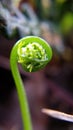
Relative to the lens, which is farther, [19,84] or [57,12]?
[57,12]

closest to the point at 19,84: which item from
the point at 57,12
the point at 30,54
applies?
the point at 30,54

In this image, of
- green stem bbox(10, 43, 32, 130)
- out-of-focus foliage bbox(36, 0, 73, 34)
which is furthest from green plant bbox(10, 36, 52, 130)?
out-of-focus foliage bbox(36, 0, 73, 34)

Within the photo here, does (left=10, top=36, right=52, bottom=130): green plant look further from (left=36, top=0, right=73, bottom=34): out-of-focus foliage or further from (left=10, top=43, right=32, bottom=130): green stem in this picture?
(left=36, top=0, right=73, bottom=34): out-of-focus foliage

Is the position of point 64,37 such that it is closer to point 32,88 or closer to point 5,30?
point 32,88

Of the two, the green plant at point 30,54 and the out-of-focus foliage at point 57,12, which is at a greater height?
the out-of-focus foliage at point 57,12

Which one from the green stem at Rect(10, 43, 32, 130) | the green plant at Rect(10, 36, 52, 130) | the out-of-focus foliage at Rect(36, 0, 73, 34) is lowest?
the green stem at Rect(10, 43, 32, 130)

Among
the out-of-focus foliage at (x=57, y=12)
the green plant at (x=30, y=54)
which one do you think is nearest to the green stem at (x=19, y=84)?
the green plant at (x=30, y=54)

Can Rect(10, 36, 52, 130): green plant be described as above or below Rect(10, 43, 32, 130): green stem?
above

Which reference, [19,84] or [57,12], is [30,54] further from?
[57,12]

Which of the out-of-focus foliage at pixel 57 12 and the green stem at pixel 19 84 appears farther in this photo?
the out-of-focus foliage at pixel 57 12

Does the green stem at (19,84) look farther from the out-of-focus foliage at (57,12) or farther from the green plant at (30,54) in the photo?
the out-of-focus foliage at (57,12)

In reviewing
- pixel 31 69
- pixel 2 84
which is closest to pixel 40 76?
pixel 2 84
